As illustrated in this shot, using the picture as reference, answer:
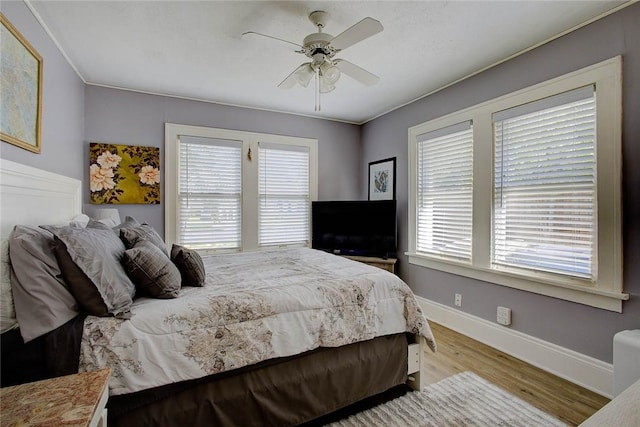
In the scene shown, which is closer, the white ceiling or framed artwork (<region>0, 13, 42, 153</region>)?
framed artwork (<region>0, 13, 42, 153</region>)

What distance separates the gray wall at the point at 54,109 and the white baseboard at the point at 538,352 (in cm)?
372

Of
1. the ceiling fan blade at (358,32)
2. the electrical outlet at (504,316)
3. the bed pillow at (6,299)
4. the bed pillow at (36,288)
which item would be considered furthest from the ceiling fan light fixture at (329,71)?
the electrical outlet at (504,316)

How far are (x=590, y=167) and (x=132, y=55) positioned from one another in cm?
369

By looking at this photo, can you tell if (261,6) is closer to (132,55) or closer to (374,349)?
(132,55)

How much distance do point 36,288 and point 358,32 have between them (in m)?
2.03

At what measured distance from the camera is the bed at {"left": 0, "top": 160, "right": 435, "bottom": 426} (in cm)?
127

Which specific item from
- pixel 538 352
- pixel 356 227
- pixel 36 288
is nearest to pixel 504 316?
pixel 538 352

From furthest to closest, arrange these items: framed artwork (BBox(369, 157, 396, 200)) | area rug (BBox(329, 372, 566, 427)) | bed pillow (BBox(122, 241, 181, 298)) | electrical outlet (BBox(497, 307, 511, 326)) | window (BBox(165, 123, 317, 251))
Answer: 1. framed artwork (BBox(369, 157, 396, 200))
2. window (BBox(165, 123, 317, 251))
3. electrical outlet (BBox(497, 307, 511, 326))
4. area rug (BBox(329, 372, 566, 427))
5. bed pillow (BBox(122, 241, 181, 298))

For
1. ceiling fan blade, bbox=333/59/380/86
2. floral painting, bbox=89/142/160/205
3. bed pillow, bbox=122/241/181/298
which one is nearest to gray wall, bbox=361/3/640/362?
ceiling fan blade, bbox=333/59/380/86

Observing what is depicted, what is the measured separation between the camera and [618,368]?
5.97ft

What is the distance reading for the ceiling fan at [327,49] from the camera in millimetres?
1812

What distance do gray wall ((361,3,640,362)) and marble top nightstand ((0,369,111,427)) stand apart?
113 inches

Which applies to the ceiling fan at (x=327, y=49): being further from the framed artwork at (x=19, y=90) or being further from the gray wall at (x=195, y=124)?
the gray wall at (x=195, y=124)

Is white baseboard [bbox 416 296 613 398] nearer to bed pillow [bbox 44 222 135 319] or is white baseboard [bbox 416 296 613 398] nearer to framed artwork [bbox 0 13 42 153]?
bed pillow [bbox 44 222 135 319]
